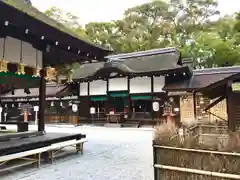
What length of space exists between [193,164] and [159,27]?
965 inches

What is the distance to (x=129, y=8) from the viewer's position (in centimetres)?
2666

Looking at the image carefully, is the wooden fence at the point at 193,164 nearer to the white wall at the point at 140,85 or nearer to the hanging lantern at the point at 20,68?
the hanging lantern at the point at 20,68

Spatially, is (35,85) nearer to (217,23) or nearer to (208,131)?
(208,131)

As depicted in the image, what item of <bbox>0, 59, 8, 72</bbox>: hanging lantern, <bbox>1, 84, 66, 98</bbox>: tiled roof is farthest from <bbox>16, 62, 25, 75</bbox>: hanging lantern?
<bbox>1, 84, 66, 98</bbox>: tiled roof

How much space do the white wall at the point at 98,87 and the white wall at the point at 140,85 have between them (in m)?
2.27

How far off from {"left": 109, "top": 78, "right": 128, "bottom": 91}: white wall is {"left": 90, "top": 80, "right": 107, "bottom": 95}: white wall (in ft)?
1.76

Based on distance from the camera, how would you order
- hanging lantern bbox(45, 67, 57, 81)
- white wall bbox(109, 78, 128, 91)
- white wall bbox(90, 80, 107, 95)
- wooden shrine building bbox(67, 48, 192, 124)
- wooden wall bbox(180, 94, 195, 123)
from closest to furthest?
hanging lantern bbox(45, 67, 57, 81) < wooden wall bbox(180, 94, 195, 123) < wooden shrine building bbox(67, 48, 192, 124) < white wall bbox(109, 78, 128, 91) < white wall bbox(90, 80, 107, 95)

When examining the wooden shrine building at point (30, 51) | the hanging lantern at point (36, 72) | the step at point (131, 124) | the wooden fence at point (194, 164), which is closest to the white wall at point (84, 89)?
the step at point (131, 124)

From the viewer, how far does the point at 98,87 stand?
1731 centimetres

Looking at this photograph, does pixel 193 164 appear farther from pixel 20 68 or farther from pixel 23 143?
Answer: pixel 20 68

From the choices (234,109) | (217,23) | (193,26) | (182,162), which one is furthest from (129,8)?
(182,162)

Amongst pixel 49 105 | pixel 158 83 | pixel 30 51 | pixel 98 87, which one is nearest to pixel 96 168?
pixel 30 51

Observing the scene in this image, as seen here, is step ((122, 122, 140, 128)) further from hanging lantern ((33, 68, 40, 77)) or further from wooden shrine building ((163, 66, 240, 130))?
hanging lantern ((33, 68, 40, 77))

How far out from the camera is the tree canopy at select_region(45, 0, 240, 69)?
81.8 ft
